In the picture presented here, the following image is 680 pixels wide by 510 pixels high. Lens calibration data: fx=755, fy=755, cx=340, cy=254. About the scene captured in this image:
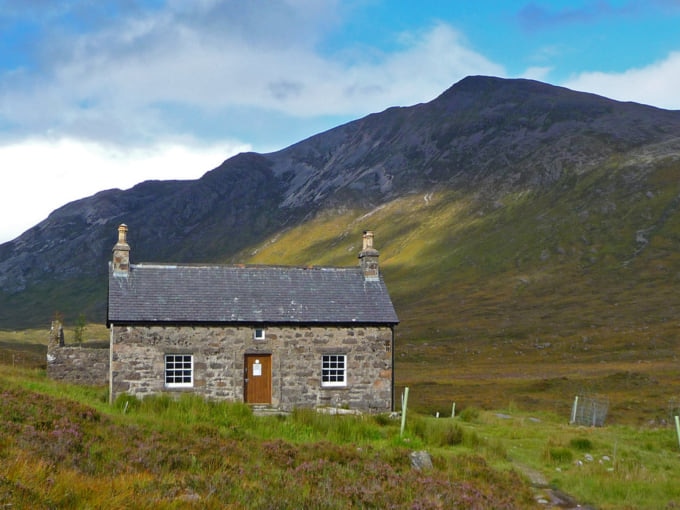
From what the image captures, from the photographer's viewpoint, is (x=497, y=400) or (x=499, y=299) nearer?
Answer: (x=497, y=400)

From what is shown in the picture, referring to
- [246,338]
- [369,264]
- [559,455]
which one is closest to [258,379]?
[246,338]

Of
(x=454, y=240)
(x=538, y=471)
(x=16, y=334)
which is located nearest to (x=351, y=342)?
(x=538, y=471)

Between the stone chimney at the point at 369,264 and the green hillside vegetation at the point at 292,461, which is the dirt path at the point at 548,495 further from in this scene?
the stone chimney at the point at 369,264

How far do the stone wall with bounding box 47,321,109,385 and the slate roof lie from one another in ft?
14.9

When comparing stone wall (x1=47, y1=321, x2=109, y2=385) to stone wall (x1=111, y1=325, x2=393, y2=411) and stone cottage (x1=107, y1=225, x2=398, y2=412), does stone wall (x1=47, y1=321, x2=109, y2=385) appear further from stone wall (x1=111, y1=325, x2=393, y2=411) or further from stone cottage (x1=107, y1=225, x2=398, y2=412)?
stone wall (x1=111, y1=325, x2=393, y2=411)

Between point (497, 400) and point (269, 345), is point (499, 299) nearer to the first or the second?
point (497, 400)

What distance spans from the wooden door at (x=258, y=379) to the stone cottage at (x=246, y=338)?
0.13ft

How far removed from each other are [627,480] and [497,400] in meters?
27.9

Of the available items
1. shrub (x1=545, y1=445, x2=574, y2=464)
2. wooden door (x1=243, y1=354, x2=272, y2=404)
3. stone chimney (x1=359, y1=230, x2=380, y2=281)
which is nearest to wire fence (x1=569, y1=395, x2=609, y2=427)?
stone chimney (x1=359, y1=230, x2=380, y2=281)

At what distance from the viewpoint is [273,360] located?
30.9 m

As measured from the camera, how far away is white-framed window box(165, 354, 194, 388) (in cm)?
2995

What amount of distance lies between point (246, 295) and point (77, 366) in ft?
27.8

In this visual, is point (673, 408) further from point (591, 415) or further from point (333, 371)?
point (333, 371)

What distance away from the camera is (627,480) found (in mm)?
15773
